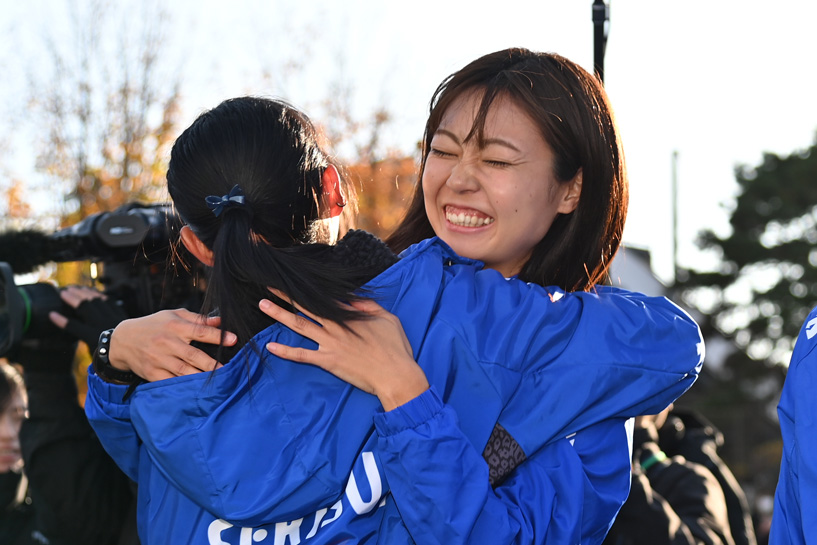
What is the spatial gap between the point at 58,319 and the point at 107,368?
592 mm

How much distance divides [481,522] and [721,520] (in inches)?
55.0

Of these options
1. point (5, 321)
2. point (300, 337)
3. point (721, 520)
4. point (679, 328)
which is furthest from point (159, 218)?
point (721, 520)

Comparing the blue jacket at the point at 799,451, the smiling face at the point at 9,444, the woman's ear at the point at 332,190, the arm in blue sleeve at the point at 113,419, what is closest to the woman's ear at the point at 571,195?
the woman's ear at the point at 332,190

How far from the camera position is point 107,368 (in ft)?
6.35

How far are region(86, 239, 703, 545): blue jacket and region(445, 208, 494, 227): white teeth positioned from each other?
285 millimetres

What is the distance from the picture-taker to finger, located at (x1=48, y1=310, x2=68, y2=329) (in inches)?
96.0

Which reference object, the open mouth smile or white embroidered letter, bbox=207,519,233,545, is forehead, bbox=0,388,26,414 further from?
the open mouth smile

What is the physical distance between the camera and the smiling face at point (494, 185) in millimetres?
2037

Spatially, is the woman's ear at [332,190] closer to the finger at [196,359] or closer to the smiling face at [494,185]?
the smiling face at [494,185]

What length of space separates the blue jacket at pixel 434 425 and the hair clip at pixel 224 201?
25 centimetres

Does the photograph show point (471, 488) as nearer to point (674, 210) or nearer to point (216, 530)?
point (216, 530)

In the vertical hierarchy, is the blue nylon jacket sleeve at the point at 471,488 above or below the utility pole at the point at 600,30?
below

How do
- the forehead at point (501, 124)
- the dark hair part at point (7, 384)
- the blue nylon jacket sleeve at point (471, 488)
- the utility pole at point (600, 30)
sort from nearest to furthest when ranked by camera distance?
the blue nylon jacket sleeve at point (471, 488)
the forehead at point (501, 124)
the utility pole at point (600, 30)
the dark hair part at point (7, 384)

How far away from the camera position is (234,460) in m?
1.63
